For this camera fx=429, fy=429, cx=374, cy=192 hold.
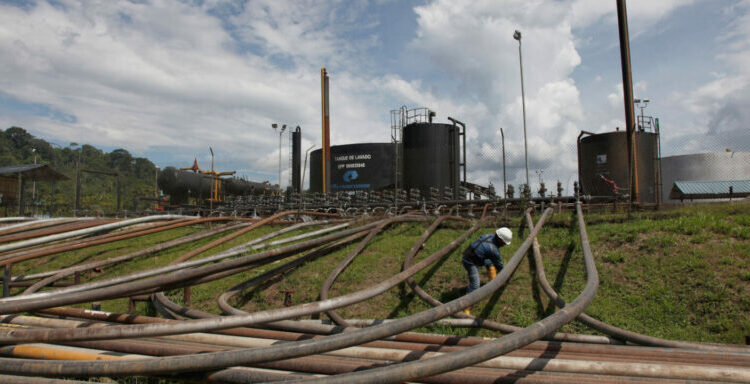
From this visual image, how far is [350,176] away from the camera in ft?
90.0

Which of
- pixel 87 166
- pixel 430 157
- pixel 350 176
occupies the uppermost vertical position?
pixel 87 166

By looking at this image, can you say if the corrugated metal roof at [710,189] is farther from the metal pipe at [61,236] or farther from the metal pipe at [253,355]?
the metal pipe at [61,236]

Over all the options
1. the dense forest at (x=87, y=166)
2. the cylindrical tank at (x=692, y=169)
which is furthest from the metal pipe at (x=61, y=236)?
the dense forest at (x=87, y=166)

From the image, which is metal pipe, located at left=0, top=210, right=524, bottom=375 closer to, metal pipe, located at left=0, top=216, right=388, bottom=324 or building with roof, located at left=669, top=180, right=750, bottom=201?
metal pipe, located at left=0, top=216, right=388, bottom=324

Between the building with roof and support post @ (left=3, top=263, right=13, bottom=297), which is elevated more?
the building with roof

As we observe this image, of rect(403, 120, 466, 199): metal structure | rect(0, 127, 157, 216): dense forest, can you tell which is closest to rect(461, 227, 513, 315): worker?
rect(403, 120, 466, 199): metal structure

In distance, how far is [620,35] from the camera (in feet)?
38.2

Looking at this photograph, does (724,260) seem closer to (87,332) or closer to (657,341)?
(657,341)

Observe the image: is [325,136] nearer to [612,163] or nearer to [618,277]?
[612,163]

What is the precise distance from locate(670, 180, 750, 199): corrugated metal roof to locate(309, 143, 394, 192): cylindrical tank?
1619 centimetres

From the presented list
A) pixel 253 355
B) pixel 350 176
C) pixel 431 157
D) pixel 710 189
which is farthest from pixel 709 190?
pixel 253 355

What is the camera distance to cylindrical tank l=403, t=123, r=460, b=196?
22328mm

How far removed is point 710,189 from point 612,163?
8.11 m

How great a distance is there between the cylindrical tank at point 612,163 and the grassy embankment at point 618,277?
443 inches
